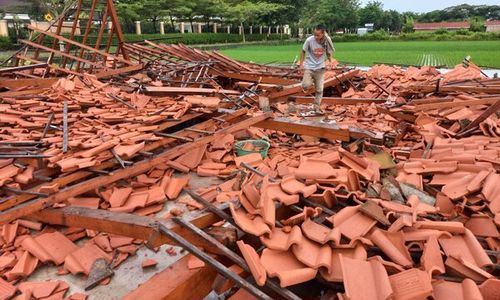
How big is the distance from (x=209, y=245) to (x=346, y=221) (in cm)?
96

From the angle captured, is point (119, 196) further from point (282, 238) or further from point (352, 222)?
point (352, 222)

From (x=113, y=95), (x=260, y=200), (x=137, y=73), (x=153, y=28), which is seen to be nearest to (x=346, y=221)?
(x=260, y=200)

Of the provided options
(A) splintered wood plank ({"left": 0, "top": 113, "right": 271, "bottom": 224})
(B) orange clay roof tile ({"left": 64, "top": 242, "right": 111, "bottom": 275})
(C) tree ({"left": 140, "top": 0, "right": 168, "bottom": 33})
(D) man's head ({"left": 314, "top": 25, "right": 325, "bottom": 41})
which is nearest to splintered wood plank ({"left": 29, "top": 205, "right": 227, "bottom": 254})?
(A) splintered wood plank ({"left": 0, "top": 113, "right": 271, "bottom": 224})

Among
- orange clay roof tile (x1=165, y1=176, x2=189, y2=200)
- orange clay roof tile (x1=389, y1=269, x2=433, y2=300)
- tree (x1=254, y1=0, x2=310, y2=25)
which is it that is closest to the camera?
orange clay roof tile (x1=389, y1=269, x2=433, y2=300)

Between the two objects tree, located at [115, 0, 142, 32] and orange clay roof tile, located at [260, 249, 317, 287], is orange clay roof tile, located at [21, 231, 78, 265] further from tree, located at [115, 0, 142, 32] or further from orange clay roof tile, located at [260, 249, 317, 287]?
tree, located at [115, 0, 142, 32]

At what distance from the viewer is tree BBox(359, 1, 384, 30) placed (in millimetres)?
91188

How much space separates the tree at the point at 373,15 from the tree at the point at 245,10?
55.1 meters

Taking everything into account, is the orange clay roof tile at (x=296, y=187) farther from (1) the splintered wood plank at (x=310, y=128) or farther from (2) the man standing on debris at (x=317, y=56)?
(2) the man standing on debris at (x=317, y=56)

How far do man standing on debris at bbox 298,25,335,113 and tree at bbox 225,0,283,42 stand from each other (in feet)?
115

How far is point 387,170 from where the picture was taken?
159 inches

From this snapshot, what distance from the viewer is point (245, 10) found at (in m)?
41.3

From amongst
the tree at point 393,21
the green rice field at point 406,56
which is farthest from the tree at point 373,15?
the green rice field at point 406,56

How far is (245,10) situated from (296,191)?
41.9 metres

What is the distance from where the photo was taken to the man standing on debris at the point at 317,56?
726cm
